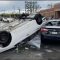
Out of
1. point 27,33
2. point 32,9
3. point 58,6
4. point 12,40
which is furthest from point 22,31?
point 32,9

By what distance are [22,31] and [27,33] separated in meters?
0.78

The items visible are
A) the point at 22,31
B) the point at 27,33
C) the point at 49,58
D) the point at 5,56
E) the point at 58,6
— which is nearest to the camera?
the point at 49,58

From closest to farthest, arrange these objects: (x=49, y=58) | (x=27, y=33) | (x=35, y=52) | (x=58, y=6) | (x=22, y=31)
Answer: (x=49, y=58)
(x=35, y=52)
(x=22, y=31)
(x=27, y=33)
(x=58, y=6)

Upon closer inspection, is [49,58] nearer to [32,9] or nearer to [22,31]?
[22,31]

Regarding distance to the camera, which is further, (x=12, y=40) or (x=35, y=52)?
(x=35, y=52)

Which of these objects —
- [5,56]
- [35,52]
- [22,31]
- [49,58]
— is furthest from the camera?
[22,31]

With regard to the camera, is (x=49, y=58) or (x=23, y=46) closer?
(x=49, y=58)

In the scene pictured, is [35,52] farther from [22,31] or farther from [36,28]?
[36,28]

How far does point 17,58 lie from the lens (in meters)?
8.77

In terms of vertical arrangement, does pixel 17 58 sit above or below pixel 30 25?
Answer: below

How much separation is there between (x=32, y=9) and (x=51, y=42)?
7912cm

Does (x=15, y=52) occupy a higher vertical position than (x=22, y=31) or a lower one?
lower

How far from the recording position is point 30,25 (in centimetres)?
1223

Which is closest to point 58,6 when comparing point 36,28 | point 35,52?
point 36,28
